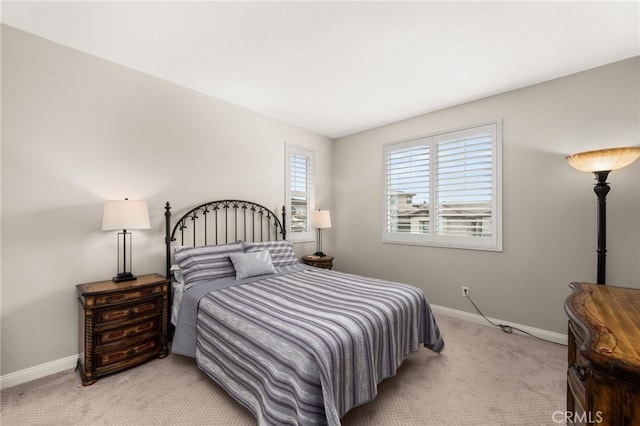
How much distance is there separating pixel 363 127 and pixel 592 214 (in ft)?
9.48

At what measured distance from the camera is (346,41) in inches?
84.2

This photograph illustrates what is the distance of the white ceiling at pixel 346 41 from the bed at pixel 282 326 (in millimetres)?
1524

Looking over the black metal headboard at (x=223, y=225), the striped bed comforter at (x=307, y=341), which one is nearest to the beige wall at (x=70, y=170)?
the black metal headboard at (x=223, y=225)

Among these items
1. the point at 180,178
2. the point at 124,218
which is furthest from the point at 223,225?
the point at 124,218

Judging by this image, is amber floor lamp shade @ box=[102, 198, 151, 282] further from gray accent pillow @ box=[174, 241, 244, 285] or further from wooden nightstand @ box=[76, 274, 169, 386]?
gray accent pillow @ box=[174, 241, 244, 285]

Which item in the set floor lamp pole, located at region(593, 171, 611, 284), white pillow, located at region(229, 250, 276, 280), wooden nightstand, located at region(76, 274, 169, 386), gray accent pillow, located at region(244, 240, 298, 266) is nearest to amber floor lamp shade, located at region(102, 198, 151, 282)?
wooden nightstand, located at region(76, 274, 169, 386)

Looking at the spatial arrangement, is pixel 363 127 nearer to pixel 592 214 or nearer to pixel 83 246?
pixel 592 214

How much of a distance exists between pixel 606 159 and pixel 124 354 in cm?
418

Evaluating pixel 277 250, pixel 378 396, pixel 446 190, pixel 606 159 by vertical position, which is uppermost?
pixel 606 159

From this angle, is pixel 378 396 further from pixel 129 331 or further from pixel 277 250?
pixel 129 331

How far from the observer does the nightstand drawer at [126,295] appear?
2.03 m

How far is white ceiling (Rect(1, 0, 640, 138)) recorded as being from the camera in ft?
5.98

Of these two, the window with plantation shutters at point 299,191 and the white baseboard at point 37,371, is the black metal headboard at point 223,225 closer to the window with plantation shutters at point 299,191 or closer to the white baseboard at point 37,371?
the window with plantation shutters at point 299,191

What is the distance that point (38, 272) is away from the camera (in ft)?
6.88
